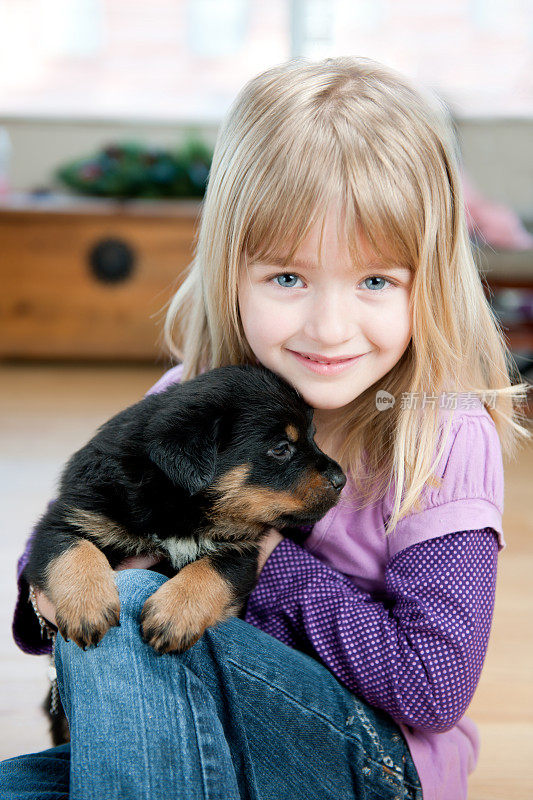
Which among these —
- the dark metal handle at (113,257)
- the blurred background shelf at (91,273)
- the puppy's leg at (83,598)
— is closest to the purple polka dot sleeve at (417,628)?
the puppy's leg at (83,598)

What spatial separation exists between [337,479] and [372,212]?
475 millimetres

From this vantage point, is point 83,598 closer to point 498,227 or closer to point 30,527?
point 30,527

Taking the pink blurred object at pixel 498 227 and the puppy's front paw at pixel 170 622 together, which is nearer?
the puppy's front paw at pixel 170 622

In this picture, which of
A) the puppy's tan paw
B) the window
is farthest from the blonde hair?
the window

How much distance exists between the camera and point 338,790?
1.38 m

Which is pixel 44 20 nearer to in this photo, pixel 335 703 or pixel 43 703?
pixel 43 703

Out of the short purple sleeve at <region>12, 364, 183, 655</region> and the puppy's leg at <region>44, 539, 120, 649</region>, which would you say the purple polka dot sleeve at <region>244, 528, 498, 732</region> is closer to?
the puppy's leg at <region>44, 539, 120, 649</region>

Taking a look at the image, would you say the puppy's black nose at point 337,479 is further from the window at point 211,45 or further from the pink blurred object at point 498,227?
the window at point 211,45

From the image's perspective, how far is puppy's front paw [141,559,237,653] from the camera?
1.32 meters

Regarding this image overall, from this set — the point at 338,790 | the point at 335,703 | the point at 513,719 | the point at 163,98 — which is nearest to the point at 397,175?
the point at 335,703

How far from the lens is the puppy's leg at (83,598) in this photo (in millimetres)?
1302

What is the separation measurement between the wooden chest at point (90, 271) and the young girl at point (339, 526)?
3.36 meters

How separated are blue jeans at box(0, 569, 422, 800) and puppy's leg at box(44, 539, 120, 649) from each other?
28 mm

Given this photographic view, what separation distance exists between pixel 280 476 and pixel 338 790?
54cm
